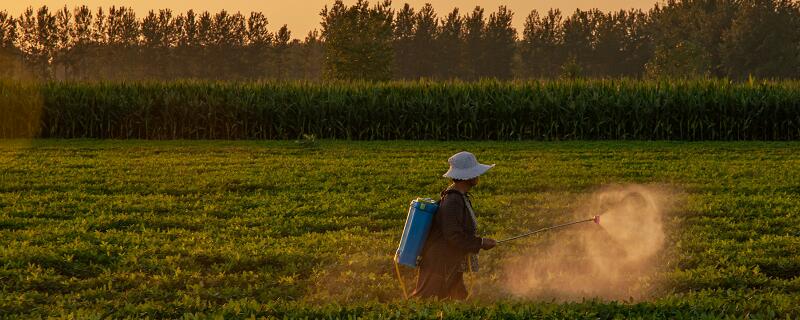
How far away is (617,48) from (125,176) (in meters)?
116

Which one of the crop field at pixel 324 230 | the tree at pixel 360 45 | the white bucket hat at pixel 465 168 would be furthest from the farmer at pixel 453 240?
the tree at pixel 360 45

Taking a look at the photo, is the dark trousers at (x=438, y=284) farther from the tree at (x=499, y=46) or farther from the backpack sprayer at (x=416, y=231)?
the tree at (x=499, y=46)

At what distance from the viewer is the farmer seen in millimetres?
7461

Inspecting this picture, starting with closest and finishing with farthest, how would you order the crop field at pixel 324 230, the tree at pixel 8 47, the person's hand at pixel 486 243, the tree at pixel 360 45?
the person's hand at pixel 486 243
the crop field at pixel 324 230
the tree at pixel 360 45
the tree at pixel 8 47

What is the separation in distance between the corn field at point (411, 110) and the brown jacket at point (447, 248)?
75.2 feet

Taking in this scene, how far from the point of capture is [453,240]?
7438 mm

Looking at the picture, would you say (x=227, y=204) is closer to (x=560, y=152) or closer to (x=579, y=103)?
(x=560, y=152)

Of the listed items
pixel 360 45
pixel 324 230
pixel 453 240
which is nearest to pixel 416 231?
pixel 453 240

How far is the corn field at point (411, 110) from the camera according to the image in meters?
30.0

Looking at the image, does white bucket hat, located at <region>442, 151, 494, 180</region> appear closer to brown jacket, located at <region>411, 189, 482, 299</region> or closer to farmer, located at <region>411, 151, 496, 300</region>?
farmer, located at <region>411, 151, 496, 300</region>

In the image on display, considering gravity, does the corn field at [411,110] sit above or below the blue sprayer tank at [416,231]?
above

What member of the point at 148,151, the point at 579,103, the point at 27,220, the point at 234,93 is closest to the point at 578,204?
the point at 27,220

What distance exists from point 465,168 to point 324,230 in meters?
5.18

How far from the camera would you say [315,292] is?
901cm
